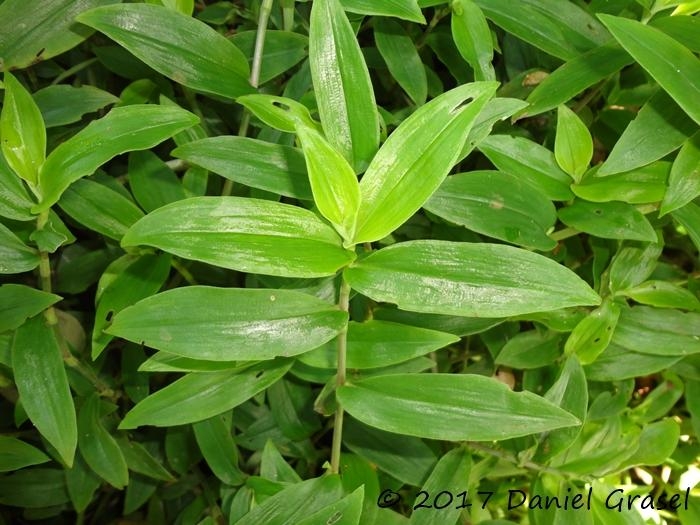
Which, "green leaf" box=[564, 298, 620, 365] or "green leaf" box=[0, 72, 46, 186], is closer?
"green leaf" box=[0, 72, 46, 186]

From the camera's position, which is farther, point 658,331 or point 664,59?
point 658,331

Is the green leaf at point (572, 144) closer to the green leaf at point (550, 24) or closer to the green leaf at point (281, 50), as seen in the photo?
the green leaf at point (550, 24)

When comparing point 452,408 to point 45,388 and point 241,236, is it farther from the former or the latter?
point 45,388

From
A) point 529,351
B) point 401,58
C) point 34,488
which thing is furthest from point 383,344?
point 34,488

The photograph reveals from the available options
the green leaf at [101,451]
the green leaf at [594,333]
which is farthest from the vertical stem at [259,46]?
the green leaf at [594,333]

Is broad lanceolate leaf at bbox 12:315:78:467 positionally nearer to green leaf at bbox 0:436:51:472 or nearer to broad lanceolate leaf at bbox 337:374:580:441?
green leaf at bbox 0:436:51:472

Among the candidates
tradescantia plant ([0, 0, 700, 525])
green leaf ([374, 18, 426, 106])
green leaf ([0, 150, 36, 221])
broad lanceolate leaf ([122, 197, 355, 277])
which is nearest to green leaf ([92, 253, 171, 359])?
tradescantia plant ([0, 0, 700, 525])

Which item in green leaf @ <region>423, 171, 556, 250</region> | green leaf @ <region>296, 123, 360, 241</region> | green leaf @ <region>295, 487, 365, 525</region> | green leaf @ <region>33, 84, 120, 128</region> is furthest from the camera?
green leaf @ <region>33, 84, 120, 128</region>
